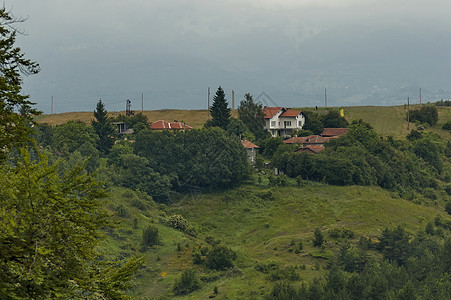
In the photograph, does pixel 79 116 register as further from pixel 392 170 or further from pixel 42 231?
pixel 42 231

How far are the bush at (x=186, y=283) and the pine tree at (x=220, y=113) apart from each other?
56.6m

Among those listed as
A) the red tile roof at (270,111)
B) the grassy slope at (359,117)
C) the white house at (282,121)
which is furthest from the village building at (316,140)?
the grassy slope at (359,117)

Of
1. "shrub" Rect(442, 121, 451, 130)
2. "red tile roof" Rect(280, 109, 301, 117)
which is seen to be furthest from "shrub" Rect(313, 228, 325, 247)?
"shrub" Rect(442, 121, 451, 130)

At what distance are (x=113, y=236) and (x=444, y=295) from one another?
37.6m

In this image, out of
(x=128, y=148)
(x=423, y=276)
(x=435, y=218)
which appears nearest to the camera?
(x=423, y=276)

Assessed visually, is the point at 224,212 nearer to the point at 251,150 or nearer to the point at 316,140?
the point at 251,150

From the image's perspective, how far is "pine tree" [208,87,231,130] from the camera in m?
110

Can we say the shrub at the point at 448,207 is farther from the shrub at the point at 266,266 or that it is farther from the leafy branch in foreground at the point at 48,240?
the leafy branch in foreground at the point at 48,240

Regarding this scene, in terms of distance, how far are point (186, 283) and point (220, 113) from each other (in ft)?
194

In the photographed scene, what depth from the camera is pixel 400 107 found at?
149m

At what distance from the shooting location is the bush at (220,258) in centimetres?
6059

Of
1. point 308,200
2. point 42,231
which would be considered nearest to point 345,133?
point 308,200

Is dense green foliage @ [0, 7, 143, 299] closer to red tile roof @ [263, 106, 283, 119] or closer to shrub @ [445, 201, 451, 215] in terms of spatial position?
shrub @ [445, 201, 451, 215]

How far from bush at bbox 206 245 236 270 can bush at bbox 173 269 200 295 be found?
194 inches
